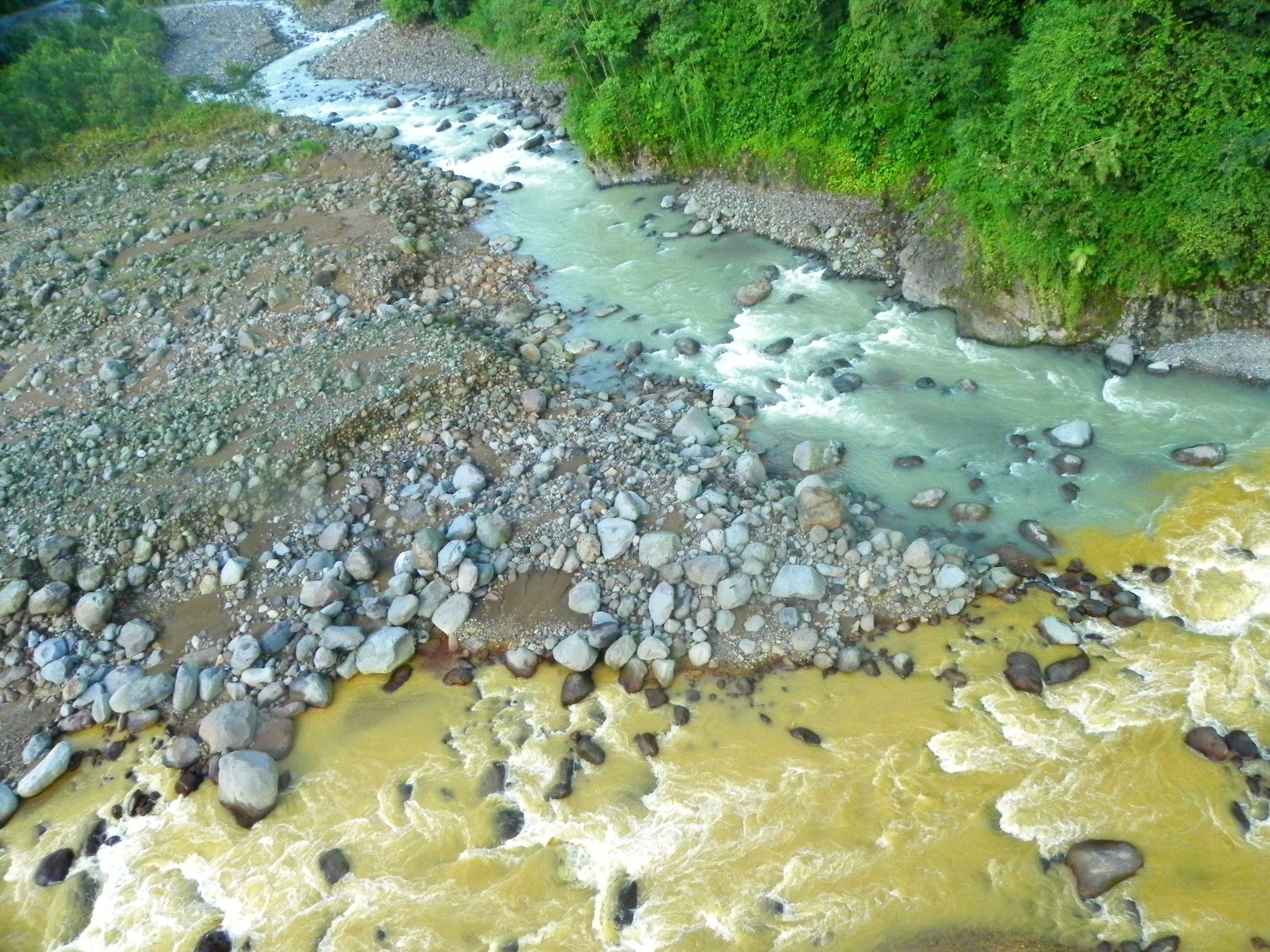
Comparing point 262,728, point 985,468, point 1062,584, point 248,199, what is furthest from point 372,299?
point 1062,584

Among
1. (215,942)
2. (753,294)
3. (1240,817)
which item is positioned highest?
(753,294)

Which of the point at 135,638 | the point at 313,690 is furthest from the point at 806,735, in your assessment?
the point at 135,638

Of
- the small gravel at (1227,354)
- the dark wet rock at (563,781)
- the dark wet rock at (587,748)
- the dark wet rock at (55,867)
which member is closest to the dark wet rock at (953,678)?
the dark wet rock at (587,748)

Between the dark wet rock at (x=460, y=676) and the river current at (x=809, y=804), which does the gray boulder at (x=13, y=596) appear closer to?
the river current at (x=809, y=804)

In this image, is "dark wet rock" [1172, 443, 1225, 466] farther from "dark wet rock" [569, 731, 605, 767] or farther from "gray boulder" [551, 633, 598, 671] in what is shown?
"dark wet rock" [569, 731, 605, 767]

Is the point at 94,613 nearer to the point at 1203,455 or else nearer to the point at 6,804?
the point at 6,804

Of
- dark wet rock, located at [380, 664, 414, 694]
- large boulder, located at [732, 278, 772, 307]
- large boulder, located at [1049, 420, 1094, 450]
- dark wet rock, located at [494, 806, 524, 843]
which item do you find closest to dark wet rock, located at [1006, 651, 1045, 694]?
large boulder, located at [1049, 420, 1094, 450]
